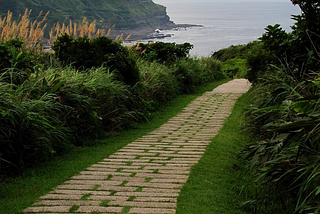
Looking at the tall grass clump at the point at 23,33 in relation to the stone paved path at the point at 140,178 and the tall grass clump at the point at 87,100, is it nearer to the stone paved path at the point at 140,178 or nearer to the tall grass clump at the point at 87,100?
the tall grass clump at the point at 87,100

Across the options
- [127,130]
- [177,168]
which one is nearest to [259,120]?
[177,168]

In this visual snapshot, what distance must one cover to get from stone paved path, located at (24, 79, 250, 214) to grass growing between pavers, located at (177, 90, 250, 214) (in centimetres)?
11

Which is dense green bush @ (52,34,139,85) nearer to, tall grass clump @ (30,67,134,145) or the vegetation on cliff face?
tall grass clump @ (30,67,134,145)

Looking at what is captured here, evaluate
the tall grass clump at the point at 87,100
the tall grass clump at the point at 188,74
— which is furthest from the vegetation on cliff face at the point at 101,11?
the tall grass clump at the point at 87,100

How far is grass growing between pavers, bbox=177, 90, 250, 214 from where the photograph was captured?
175 inches

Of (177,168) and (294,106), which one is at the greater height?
(294,106)

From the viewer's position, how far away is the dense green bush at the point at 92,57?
9.80m

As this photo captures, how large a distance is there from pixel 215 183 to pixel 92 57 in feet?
17.7

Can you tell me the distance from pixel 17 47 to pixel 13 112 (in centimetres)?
309

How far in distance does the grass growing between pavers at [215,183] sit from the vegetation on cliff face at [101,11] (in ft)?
112

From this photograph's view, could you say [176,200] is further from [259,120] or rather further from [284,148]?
[259,120]

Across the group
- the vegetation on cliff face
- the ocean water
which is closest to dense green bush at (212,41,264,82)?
the ocean water

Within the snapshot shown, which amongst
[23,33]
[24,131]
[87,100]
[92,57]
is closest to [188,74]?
[92,57]

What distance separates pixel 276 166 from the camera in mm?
4059
